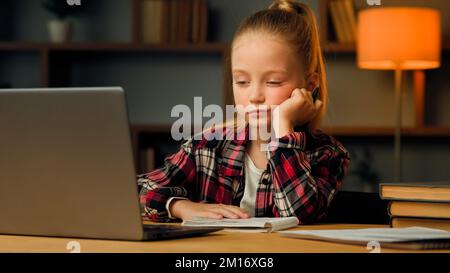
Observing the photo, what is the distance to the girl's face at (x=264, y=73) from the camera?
5.92ft

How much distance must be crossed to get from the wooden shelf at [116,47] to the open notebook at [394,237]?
2864mm

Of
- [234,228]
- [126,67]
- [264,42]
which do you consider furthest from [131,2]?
[234,228]

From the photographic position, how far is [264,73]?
182 cm

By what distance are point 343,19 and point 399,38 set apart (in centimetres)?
32

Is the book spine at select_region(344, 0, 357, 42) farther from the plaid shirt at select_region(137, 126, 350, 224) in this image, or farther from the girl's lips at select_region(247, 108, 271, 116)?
the girl's lips at select_region(247, 108, 271, 116)

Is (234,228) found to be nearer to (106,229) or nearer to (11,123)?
(106,229)

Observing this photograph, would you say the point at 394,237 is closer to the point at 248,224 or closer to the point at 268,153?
the point at 248,224

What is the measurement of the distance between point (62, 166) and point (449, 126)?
10.2ft

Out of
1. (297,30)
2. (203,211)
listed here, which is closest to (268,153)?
(203,211)

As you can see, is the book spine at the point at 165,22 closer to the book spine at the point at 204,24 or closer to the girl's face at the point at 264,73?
the book spine at the point at 204,24

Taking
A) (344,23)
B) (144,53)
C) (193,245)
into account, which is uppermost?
(344,23)

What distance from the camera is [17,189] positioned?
1.14 metres

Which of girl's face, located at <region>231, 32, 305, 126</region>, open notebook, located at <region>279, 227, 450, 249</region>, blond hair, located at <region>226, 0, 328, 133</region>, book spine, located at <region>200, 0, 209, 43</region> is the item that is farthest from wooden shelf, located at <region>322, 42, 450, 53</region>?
open notebook, located at <region>279, 227, 450, 249</region>
